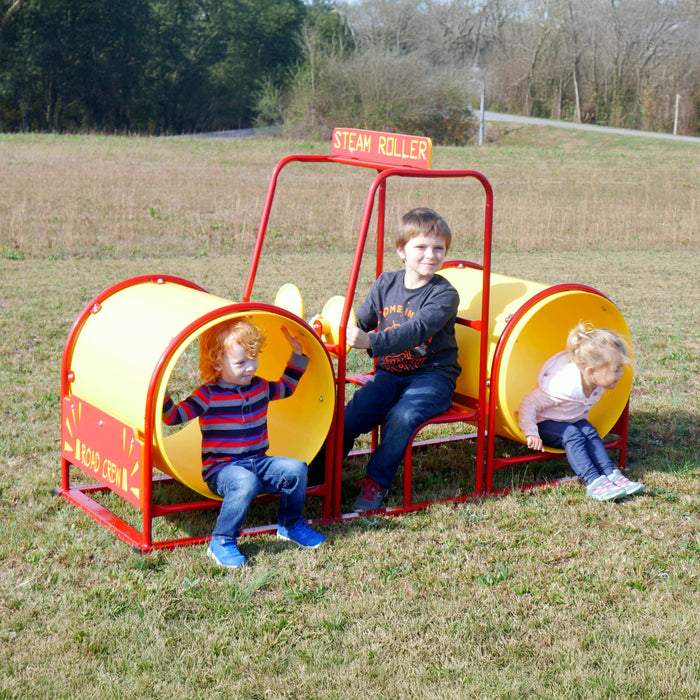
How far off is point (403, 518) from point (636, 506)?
118 centimetres

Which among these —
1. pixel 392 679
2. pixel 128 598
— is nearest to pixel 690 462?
pixel 392 679

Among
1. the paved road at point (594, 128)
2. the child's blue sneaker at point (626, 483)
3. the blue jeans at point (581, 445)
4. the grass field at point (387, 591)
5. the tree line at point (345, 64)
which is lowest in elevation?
the grass field at point (387, 591)

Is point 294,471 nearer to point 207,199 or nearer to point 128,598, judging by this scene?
point 128,598

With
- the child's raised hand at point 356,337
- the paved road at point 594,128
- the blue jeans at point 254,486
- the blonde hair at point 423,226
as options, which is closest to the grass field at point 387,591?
the blue jeans at point 254,486

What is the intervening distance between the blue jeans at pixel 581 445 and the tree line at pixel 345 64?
3440 cm

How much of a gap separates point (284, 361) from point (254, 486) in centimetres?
124

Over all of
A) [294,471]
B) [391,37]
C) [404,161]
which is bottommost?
[294,471]

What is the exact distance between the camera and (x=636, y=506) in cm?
438

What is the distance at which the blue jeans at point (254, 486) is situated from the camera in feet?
12.2

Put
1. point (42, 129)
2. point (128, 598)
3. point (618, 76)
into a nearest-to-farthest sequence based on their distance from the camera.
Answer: point (128, 598) < point (42, 129) < point (618, 76)

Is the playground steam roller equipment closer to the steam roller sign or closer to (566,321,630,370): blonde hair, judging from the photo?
the steam roller sign

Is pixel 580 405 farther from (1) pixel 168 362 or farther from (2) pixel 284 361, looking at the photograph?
(1) pixel 168 362

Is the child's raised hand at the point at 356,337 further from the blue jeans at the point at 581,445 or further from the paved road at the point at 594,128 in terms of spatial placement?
the paved road at the point at 594,128

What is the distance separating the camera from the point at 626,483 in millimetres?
4457
